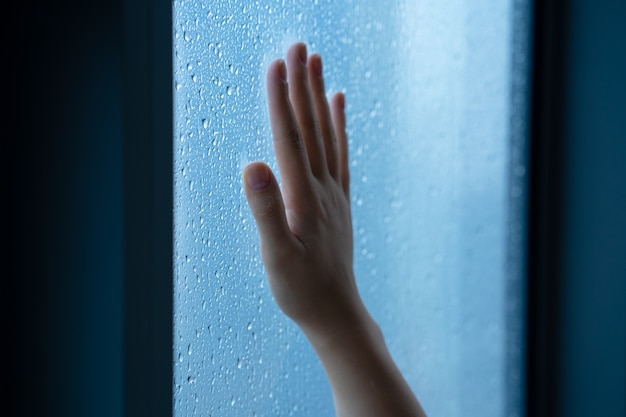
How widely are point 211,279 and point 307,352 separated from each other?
0.55ft

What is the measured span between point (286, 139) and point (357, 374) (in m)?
0.21

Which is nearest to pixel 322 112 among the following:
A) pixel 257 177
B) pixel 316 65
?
pixel 316 65

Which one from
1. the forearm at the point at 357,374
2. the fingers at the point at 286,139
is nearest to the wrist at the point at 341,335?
the forearm at the point at 357,374

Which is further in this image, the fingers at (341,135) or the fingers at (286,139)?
the fingers at (341,135)

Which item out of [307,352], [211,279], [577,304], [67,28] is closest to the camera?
[67,28]

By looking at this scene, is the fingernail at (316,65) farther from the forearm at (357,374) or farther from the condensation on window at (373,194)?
the forearm at (357,374)

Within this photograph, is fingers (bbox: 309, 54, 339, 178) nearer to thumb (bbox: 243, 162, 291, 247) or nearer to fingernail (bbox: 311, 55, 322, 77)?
fingernail (bbox: 311, 55, 322, 77)

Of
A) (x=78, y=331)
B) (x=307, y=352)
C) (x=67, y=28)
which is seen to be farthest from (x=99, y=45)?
(x=307, y=352)

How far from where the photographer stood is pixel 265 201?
0.44 meters

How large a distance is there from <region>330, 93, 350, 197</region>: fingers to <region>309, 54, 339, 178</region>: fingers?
0.02 m

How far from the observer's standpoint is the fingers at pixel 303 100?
511mm

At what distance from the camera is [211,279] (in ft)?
1.56

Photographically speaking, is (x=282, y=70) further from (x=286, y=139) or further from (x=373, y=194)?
(x=373, y=194)

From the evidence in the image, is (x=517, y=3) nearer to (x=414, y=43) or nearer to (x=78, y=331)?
(x=414, y=43)
